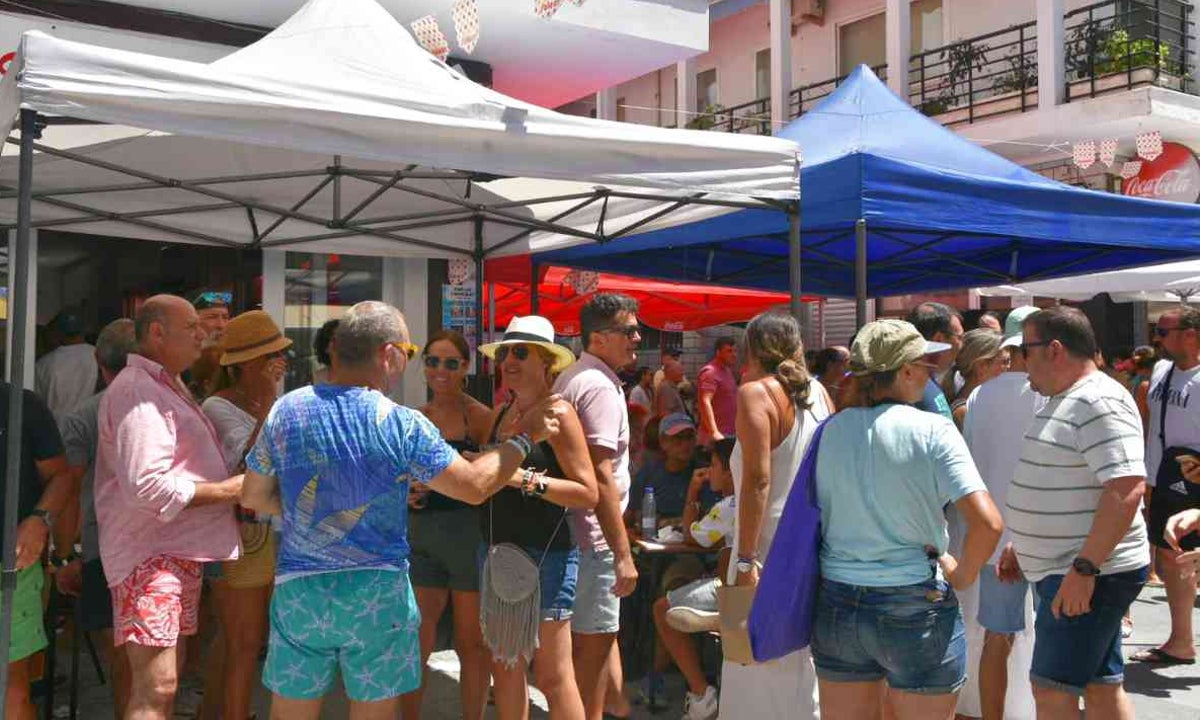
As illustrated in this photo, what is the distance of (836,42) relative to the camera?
19.3 meters

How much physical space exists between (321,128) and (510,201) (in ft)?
8.36

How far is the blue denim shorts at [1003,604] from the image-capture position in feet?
13.8

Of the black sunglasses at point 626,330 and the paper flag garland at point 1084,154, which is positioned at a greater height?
the paper flag garland at point 1084,154

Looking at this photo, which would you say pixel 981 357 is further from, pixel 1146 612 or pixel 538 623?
pixel 1146 612

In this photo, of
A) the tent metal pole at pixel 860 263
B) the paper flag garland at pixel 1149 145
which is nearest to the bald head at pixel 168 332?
the tent metal pole at pixel 860 263

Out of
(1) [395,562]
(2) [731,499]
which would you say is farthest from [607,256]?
(1) [395,562]

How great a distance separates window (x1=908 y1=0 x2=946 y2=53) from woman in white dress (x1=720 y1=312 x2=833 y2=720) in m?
15.5

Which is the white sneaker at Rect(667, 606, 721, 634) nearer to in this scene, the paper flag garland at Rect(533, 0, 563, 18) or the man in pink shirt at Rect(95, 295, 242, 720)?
the man in pink shirt at Rect(95, 295, 242, 720)

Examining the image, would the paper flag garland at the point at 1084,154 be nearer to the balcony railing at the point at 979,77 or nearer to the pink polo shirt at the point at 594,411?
the balcony railing at the point at 979,77

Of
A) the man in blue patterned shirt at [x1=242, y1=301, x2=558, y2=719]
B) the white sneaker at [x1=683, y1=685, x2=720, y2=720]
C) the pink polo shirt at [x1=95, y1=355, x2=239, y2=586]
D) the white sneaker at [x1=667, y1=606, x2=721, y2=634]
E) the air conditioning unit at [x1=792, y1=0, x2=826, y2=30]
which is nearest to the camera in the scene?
the man in blue patterned shirt at [x1=242, y1=301, x2=558, y2=719]

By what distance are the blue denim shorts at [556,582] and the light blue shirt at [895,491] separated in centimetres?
100

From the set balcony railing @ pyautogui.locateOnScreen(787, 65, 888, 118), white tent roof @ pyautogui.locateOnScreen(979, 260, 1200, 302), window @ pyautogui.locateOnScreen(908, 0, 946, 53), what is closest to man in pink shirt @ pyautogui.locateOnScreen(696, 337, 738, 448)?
white tent roof @ pyautogui.locateOnScreen(979, 260, 1200, 302)

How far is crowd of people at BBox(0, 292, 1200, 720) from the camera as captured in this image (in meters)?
2.85

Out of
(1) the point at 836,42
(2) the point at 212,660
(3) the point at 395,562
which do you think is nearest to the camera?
(3) the point at 395,562
